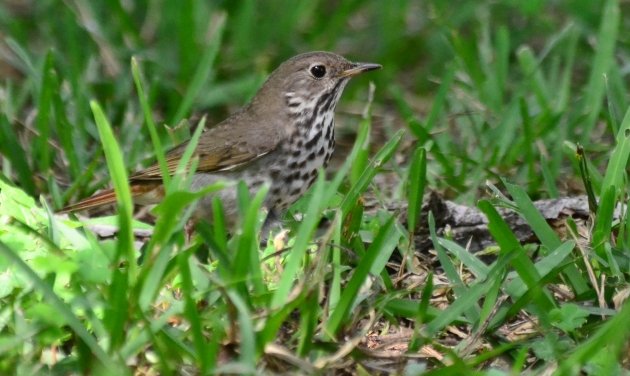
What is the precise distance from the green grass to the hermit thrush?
187 millimetres

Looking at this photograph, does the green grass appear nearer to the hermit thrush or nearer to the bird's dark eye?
the hermit thrush

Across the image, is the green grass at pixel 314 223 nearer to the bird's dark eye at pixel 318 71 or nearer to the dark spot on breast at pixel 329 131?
the dark spot on breast at pixel 329 131

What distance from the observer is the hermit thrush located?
201 inches

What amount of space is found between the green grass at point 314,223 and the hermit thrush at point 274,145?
0.61ft

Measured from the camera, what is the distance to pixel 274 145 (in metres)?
5.24

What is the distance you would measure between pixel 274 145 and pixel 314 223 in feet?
5.77

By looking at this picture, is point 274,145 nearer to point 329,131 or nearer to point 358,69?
point 329,131

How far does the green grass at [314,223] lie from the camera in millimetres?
3340

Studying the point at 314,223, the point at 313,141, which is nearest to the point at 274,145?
the point at 313,141

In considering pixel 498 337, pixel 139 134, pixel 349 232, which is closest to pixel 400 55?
pixel 139 134

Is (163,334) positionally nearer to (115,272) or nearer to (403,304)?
(115,272)

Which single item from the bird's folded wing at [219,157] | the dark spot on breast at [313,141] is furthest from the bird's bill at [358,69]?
the bird's folded wing at [219,157]

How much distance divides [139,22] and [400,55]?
5.30 ft

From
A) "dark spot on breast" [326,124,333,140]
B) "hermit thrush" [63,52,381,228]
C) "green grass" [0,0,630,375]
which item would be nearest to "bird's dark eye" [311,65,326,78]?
"hermit thrush" [63,52,381,228]
